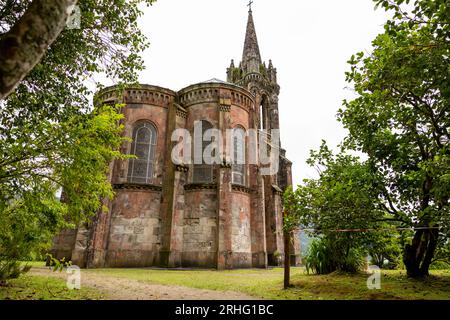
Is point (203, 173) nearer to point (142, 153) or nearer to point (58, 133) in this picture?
point (142, 153)

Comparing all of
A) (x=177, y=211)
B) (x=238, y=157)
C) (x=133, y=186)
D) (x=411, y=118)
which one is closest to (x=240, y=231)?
(x=177, y=211)

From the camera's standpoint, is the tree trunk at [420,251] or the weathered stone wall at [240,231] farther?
the weathered stone wall at [240,231]

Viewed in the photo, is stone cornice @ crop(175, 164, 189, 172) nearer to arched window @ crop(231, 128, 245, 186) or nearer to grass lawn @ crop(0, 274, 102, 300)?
arched window @ crop(231, 128, 245, 186)

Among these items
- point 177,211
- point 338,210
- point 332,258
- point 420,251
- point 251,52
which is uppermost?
point 251,52

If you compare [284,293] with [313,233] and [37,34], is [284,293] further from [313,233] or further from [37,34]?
[37,34]

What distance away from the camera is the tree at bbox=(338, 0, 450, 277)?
18.0ft

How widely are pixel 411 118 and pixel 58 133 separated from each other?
8.42m

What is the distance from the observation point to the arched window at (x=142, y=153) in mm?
18453

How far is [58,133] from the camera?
5.74 meters

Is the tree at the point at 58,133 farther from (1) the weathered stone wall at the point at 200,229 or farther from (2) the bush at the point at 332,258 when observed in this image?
(1) the weathered stone wall at the point at 200,229

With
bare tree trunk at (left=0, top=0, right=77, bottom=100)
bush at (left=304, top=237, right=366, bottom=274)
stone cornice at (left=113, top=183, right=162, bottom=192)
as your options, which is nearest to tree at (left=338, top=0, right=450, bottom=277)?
bush at (left=304, top=237, right=366, bottom=274)

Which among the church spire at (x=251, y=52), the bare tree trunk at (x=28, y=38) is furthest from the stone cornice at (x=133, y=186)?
the church spire at (x=251, y=52)

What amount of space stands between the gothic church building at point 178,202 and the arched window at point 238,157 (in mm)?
84
